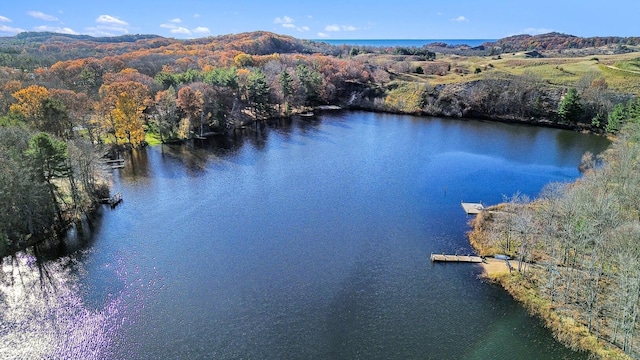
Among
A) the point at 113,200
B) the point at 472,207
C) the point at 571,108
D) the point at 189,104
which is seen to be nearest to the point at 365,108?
the point at 571,108

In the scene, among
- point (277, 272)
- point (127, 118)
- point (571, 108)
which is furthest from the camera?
point (571, 108)

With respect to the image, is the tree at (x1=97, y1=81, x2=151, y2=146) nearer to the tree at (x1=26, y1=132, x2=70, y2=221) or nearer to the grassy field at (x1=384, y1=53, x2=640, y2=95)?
the tree at (x1=26, y1=132, x2=70, y2=221)

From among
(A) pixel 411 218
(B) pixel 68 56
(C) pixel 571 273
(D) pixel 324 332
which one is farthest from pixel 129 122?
(B) pixel 68 56

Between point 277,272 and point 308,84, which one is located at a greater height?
point 308,84

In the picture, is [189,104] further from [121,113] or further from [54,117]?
[54,117]

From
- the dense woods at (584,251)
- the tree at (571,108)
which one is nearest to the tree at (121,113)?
the dense woods at (584,251)

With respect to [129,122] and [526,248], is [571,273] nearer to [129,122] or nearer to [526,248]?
[526,248]

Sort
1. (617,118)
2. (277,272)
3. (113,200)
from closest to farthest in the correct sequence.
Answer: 1. (277,272)
2. (113,200)
3. (617,118)
